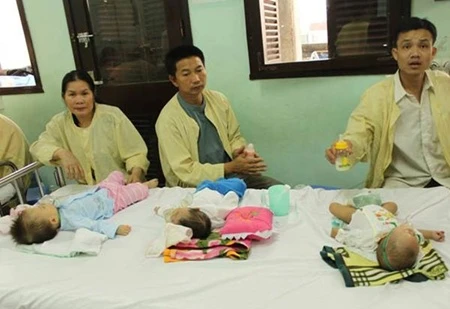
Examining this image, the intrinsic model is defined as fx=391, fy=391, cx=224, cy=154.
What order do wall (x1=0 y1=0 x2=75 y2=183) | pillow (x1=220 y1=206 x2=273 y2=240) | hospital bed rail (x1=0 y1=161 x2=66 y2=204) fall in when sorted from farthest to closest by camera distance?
1. wall (x1=0 y1=0 x2=75 y2=183)
2. hospital bed rail (x1=0 y1=161 x2=66 y2=204)
3. pillow (x1=220 y1=206 x2=273 y2=240)

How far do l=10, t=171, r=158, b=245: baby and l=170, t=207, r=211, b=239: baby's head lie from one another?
0.94 ft

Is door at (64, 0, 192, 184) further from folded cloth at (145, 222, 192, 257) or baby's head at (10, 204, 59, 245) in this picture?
folded cloth at (145, 222, 192, 257)

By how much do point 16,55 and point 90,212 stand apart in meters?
2.63

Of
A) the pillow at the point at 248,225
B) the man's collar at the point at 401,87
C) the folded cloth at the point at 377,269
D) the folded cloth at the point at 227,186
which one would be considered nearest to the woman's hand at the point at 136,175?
the folded cloth at the point at 227,186

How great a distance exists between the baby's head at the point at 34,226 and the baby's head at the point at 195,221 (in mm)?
572

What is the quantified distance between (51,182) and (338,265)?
131 inches

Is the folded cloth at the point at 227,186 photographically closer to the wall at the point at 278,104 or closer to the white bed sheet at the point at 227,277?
the white bed sheet at the point at 227,277

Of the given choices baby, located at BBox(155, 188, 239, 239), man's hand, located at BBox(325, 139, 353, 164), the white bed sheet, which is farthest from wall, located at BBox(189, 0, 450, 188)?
baby, located at BBox(155, 188, 239, 239)

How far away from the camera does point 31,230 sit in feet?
5.55

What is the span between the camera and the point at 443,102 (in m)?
1.90

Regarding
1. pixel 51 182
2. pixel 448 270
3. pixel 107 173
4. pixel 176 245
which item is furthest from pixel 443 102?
pixel 51 182

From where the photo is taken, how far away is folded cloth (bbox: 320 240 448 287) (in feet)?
3.85

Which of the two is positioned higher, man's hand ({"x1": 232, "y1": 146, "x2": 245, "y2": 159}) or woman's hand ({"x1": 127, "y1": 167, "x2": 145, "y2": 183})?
man's hand ({"x1": 232, "y1": 146, "x2": 245, "y2": 159})

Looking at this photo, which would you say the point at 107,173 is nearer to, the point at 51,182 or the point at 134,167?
A: the point at 134,167
